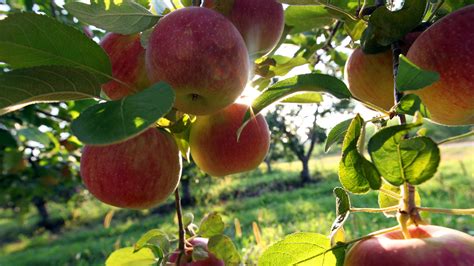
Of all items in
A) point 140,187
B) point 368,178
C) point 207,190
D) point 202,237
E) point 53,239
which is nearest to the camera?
point 368,178

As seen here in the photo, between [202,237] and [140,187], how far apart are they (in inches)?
12.7

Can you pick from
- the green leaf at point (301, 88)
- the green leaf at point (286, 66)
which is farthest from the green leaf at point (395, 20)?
the green leaf at point (286, 66)

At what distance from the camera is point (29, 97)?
412 mm

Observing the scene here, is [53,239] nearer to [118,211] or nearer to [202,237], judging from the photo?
[118,211]

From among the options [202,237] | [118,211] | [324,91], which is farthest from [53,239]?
[324,91]

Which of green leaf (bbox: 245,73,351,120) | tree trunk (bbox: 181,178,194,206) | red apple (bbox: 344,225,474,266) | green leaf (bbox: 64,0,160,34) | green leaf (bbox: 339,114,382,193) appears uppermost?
green leaf (bbox: 64,0,160,34)

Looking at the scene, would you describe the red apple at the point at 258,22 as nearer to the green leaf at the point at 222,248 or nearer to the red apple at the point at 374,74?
the red apple at the point at 374,74

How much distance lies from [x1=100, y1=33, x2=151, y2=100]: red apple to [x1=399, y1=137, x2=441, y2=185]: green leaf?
37cm

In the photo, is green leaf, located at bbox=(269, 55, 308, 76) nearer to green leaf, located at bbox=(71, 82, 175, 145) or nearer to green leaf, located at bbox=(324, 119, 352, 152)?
green leaf, located at bbox=(324, 119, 352, 152)

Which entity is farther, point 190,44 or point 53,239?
point 53,239

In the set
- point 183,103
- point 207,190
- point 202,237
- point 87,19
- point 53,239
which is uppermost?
point 87,19

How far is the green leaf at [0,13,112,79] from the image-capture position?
43 cm

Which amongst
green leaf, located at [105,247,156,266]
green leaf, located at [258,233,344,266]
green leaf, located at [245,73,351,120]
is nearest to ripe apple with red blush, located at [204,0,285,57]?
green leaf, located at [245,73,351,120]

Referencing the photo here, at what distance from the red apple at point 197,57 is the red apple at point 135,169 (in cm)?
10
